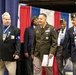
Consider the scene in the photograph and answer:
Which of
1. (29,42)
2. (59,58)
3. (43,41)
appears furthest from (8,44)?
(59,58)

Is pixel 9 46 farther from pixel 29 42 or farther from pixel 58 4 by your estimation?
pixel 58 4

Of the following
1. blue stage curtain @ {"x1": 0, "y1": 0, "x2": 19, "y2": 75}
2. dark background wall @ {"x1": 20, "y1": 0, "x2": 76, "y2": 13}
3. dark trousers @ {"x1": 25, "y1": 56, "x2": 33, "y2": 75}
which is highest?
dark background wall @ {"x1": 20, "y1": 0, "x2": 76, "y2": 13}

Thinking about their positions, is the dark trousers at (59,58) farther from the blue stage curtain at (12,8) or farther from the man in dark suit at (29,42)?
the blue stage curtain at (12,8)

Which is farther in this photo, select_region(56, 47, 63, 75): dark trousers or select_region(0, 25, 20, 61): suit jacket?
select_region(56, 47, 63, 75): dark trousers

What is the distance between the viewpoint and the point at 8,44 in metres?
4.40

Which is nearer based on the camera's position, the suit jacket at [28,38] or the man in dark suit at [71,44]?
the man in dark suit at [71,44]

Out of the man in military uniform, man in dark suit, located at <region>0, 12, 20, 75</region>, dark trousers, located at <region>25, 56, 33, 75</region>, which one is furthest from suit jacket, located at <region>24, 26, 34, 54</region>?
man in dark suit, located at <region>0, 12, 20, 75</region>

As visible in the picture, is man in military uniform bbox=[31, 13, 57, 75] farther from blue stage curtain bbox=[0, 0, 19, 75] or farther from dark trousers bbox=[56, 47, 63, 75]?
blue stage curtain bbox=[0, 0, 19, 75]

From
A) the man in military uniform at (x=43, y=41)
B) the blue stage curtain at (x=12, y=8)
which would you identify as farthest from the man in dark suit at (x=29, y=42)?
the man in military uniform at (x=43, y=41)

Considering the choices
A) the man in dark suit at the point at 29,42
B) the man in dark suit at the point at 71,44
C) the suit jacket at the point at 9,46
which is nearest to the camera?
the man in dark suit at the point at 71,44

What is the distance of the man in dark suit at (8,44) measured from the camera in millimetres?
4398

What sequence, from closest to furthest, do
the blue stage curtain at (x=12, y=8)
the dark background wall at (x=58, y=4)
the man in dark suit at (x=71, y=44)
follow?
the man in dark suit at (x=71, y=44) → the blue stage curtain at (x=12, y=8) → the dark background wall at (x=58, y=4)

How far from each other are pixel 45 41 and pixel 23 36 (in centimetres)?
127

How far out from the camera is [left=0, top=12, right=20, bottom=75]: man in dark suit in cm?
440
